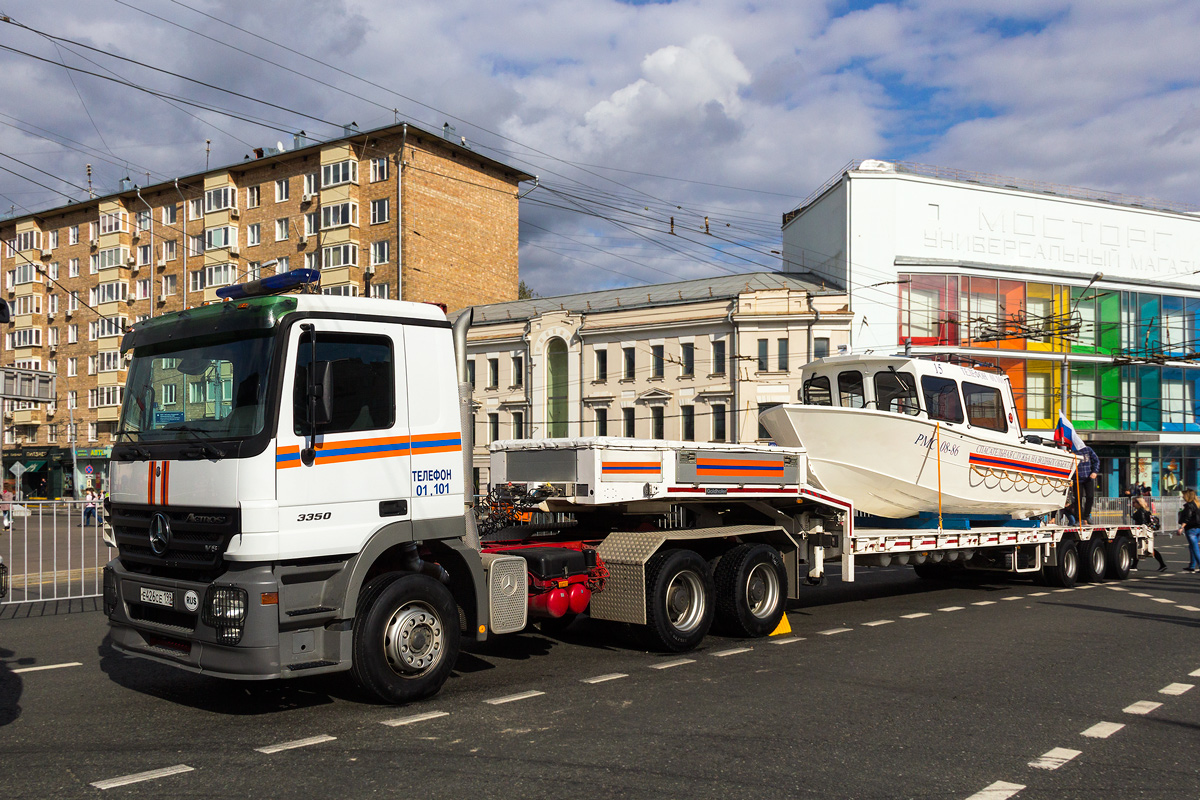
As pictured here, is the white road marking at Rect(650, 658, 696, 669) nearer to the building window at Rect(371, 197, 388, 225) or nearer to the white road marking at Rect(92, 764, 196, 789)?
the white road marking at Rect(92, 764, 196, 789)

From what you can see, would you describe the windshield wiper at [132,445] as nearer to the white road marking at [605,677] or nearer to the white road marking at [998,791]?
the white road marking at [605,677]

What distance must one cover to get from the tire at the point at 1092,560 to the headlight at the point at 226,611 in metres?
14.1

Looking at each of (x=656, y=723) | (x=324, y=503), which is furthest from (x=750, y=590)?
(x=324, y=503)

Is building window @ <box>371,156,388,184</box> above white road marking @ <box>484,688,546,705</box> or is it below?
above

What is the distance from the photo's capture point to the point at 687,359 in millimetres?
48312

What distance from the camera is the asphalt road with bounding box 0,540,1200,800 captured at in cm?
556

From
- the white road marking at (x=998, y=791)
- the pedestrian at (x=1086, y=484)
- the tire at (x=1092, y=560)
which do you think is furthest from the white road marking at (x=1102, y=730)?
the pedestrian at (x=1086, y=484)

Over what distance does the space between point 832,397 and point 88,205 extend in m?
66.7

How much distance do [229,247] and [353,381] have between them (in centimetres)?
5587

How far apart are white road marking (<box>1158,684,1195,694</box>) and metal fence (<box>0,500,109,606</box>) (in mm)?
12556

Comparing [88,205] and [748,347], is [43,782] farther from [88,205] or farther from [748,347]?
[88,205]

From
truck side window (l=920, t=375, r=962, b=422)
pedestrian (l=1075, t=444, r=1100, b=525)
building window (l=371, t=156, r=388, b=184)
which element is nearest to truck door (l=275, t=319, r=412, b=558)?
truck side window (l=920, t=375, r=962, b=422)

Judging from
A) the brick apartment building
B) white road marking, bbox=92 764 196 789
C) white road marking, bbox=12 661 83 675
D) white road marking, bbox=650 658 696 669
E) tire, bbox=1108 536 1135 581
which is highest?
the brick apartment building

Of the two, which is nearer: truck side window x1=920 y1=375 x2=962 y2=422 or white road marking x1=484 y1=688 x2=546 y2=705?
white road marking x1=484 y1=688 x2=546 y2=705
